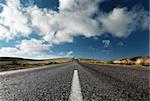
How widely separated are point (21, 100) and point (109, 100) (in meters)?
1.30

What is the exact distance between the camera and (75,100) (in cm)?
277

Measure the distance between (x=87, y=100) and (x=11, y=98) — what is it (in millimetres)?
1161

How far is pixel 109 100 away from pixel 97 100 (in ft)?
0.60

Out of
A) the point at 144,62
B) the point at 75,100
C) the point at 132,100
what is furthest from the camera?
the point at 144,62

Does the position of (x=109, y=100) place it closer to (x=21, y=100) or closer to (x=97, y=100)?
(x=97, y=100)

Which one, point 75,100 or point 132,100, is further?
point 132,100

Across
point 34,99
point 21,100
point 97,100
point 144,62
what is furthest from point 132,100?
point 144,62

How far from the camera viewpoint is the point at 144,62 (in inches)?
1053

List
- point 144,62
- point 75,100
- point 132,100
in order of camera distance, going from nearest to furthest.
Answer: point 75,100
point 132,100
point 144,62

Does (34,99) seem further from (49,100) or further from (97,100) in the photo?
(97,100)

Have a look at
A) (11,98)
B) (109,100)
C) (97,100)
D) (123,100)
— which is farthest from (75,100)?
(11,98)

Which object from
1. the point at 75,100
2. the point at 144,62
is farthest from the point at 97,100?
the point at 144,62

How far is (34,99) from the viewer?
2904mm

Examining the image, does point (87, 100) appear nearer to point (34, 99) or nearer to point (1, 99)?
point (34, 99)
